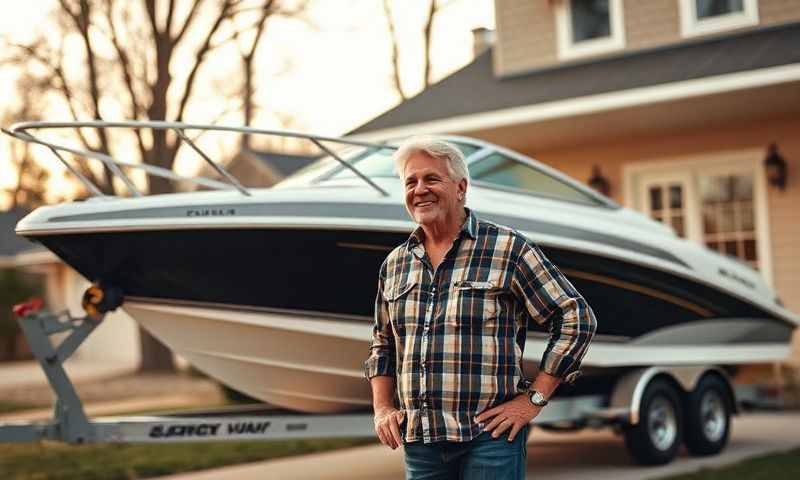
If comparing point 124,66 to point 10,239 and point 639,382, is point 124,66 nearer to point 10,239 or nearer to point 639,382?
point 639,382

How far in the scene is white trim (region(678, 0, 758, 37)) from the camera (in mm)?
11492

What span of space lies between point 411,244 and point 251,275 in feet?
10.9

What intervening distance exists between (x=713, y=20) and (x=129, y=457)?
7.63m

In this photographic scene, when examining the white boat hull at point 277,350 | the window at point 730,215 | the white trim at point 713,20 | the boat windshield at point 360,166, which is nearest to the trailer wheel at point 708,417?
the white boat hull at point 277,350

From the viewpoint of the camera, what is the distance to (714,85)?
1034 centimetres

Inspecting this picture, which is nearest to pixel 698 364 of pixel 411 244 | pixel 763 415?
pixel 763 415

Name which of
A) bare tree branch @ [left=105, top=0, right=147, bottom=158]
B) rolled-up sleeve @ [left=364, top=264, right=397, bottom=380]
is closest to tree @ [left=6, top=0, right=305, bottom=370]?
bare tree branch @ [left=105, top=0, right=147, bottom=158]

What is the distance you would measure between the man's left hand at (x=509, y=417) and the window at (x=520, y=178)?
4.36 meters

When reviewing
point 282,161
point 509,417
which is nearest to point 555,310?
point 509,417

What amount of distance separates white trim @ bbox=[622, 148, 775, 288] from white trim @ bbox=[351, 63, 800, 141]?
5.49 feet

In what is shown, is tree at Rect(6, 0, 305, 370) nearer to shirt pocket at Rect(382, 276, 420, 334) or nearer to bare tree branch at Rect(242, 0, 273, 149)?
bare tree branch at Rect(242, 0, 273, 149)

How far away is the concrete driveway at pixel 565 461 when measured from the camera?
797 centimetres

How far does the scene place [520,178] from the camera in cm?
780

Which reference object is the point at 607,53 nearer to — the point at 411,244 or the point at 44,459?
the point at 44,459
